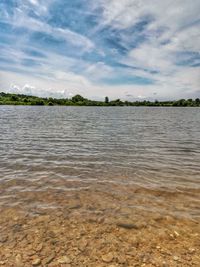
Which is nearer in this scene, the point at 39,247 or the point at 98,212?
the point at 39,247

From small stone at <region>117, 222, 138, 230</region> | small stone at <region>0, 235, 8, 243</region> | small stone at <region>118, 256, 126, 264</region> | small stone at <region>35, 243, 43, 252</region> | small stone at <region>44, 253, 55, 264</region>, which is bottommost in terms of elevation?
small stone at <region>117, 222, 138, 230</region>

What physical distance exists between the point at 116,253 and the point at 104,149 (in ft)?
42.1

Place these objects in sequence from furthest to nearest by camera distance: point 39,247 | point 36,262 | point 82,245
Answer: point 82,245
point 39,247
point 36,262

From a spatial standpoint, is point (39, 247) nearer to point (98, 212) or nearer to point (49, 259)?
point (49, 259)

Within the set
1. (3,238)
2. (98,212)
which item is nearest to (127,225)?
(98,212)

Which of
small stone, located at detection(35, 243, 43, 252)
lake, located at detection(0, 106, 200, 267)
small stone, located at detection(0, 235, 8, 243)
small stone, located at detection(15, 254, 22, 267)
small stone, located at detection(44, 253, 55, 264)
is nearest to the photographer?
small stone, located at detection(15, 254, 22, 267)

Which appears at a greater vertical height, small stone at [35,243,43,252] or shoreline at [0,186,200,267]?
small stone at [35,243,43,252]

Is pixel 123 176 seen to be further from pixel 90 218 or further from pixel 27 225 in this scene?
pixel 27 225

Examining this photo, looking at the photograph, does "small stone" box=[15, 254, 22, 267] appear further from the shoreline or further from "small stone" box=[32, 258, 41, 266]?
"small stone" box=[32, 258, 41, 266]

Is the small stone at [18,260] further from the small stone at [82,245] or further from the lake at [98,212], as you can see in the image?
the small stone at [82,245]

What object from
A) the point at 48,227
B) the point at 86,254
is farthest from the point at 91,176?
the point at 86,254

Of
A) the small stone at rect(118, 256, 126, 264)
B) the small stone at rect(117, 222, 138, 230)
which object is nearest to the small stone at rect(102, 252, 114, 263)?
the small stone at rect(118, 256, 126, 264)

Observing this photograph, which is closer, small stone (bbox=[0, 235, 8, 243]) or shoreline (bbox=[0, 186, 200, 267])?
shoreline (bbox=[0, 186, 200, 267])

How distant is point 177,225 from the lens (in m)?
6.77
